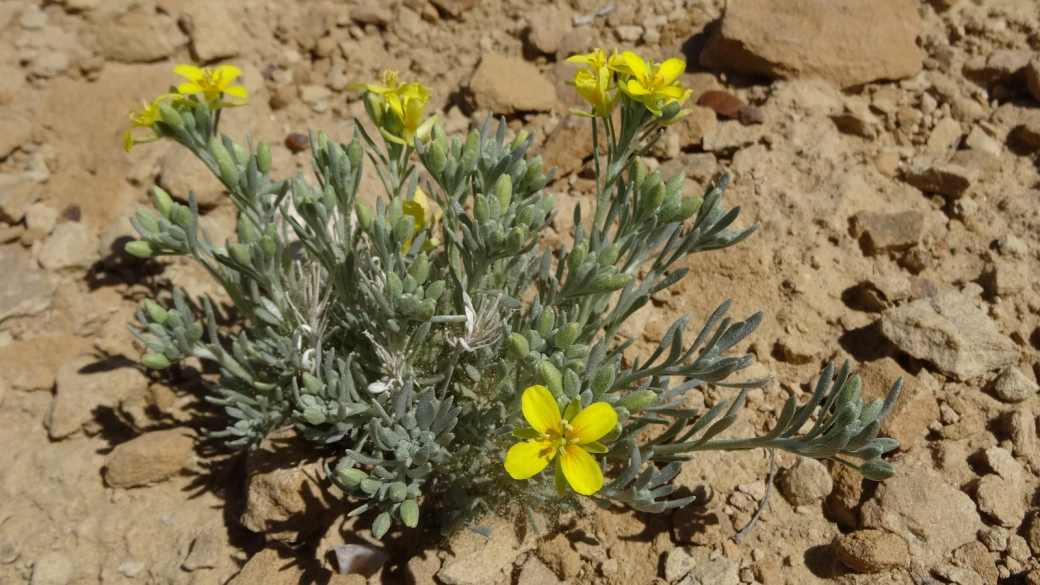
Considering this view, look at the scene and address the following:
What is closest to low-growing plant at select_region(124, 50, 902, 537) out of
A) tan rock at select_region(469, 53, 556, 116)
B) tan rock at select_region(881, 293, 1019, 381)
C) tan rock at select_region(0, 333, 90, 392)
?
tan rock at select_region(881, 293, 1019, 381)

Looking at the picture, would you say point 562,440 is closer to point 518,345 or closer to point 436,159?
point 518,345

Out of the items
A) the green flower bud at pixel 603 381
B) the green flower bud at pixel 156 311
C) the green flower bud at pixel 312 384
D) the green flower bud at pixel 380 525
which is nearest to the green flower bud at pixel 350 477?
the green flower bud at pixel 380 525

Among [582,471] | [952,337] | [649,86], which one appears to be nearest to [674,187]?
[649,86]

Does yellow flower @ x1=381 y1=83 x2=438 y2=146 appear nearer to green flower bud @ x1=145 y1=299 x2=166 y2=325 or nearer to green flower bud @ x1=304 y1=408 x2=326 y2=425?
green flower bud @ x1=304 y1=408 x2=326 y2=425

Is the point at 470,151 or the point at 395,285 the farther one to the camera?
the point at 470,151

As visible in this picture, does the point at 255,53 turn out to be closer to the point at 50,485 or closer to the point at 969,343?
the point at 50,485

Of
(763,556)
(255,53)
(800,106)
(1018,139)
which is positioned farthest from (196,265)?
(1018,139)

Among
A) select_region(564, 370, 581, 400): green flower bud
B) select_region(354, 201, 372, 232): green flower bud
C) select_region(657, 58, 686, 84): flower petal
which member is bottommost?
select_region(564, 370, 581, 400): green flower bud

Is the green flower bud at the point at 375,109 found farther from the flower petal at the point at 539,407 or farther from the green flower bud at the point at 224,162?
the flower petal at the point at 539,407
